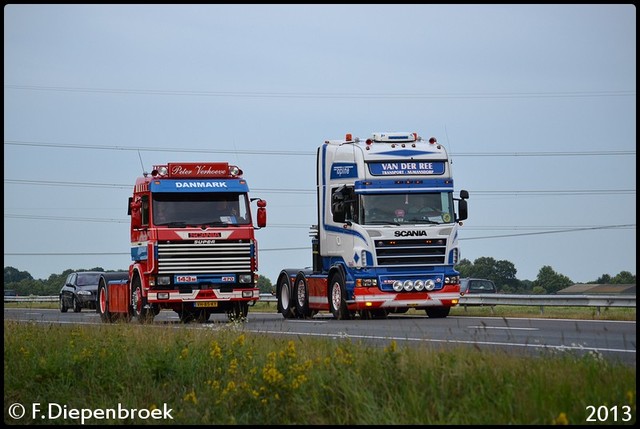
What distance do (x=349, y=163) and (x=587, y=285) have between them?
6970cm

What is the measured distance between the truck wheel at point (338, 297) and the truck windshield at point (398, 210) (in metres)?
1.84

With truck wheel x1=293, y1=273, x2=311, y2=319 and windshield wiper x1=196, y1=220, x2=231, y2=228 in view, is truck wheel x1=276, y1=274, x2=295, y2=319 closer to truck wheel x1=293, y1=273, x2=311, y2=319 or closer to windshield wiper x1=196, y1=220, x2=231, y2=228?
truck wheel x1=293, y1=273, x2=311, y2=319

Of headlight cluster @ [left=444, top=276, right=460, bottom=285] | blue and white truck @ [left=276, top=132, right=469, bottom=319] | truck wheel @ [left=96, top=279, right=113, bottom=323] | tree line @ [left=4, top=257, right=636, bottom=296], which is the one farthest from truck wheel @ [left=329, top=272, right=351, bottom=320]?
tree line @ [left=4, top=257, right=636, bottom=296]

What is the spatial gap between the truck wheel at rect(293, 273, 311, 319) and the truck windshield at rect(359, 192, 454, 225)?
4.34m

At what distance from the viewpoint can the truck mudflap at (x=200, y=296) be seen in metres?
28.8

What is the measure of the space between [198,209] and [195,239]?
0.74 metres

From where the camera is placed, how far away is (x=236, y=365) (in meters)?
13.9

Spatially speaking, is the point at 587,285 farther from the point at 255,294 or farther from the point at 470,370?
the point at 470,370

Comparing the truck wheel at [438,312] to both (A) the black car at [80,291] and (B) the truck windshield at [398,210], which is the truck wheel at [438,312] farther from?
(A) the black car at [80,291]

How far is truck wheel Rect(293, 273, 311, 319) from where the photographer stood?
3212 cm

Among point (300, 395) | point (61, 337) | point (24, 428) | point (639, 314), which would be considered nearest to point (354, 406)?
point (300, 395)

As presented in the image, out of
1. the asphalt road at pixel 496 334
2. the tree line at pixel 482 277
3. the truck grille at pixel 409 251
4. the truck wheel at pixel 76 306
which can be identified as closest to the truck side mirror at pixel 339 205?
the truck grille at pixel 409 251

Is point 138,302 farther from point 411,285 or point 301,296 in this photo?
point 411,285

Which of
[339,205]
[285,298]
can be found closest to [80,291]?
[285,298]
